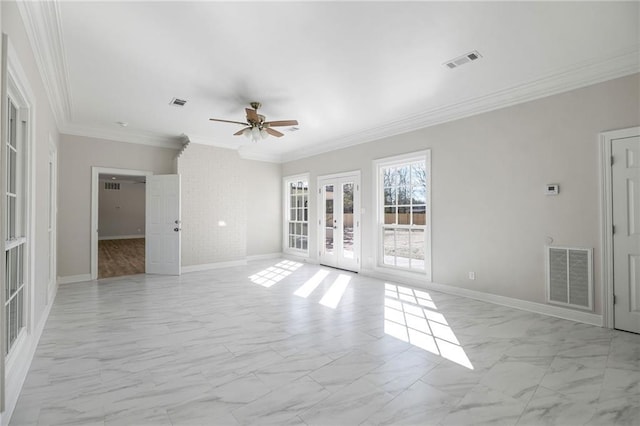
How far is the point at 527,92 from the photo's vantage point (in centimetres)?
391

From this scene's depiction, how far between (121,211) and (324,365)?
14038 mm

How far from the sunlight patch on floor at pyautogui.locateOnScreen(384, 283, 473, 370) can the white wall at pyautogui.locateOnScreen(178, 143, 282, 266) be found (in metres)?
4.10

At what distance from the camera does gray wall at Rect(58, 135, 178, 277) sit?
5.56 meters

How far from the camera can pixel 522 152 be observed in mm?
4016

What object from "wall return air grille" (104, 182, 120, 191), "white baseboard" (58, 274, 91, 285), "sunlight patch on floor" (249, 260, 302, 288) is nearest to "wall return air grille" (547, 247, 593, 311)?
"sunlight patch on floor" (249, 260, 302, 288)

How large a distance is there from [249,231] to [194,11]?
19.4ft

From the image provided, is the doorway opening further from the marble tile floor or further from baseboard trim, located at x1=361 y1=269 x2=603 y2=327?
baseboard trim, located at x1=361 y1=269 x2=603 y2=327

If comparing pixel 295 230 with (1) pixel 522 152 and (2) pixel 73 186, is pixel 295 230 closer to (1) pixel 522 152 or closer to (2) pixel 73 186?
(2) pixel 73 186

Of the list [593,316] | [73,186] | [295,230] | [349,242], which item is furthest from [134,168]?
[593,316]

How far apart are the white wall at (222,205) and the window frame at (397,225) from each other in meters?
3.32

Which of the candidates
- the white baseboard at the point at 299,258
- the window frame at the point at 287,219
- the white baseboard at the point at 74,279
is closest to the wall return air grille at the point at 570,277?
the white baseboard at the point at 299,258

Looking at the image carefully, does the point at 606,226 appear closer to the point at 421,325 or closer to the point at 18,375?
the point at 421,325

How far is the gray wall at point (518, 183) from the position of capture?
3.48 meters

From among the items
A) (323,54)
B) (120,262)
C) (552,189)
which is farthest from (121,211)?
(552,189)
